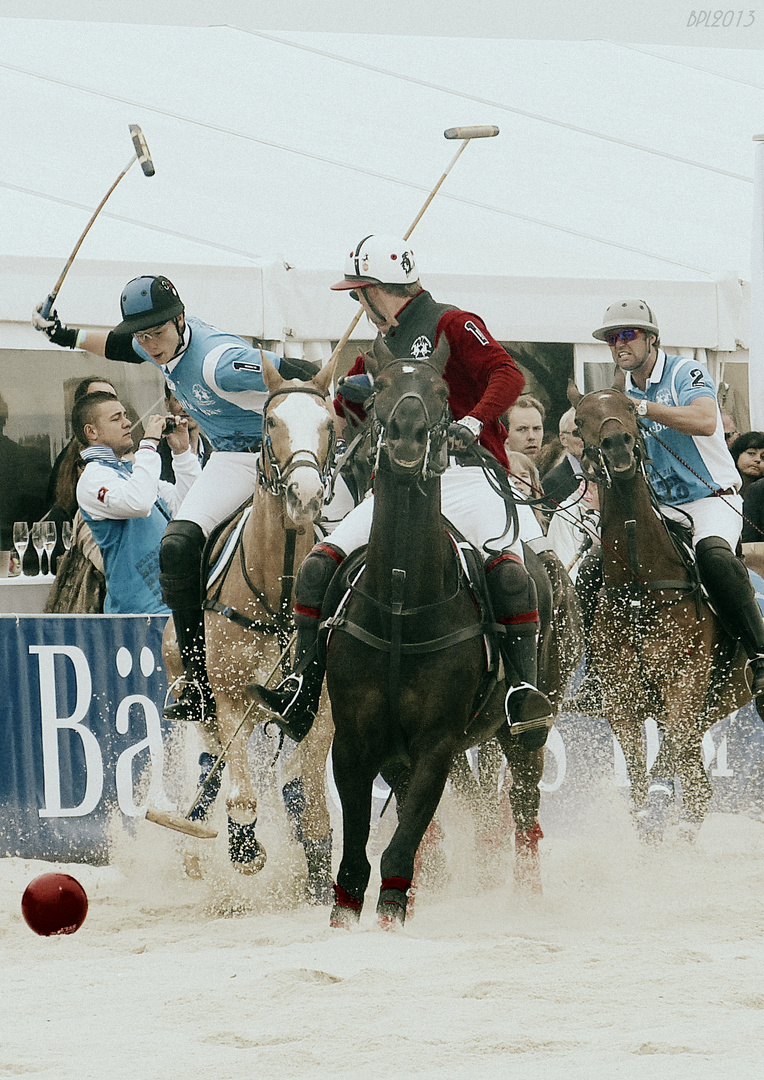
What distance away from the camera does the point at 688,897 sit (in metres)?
6.86

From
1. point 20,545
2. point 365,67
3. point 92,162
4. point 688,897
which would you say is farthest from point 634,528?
point 365,67

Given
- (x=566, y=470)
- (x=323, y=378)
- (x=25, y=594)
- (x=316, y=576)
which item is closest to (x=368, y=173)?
(x=566, y=470)

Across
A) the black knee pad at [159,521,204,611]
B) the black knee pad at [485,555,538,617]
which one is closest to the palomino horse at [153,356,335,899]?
the black knee pad at [159,521,204,611]

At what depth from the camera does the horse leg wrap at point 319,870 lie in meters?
6.72

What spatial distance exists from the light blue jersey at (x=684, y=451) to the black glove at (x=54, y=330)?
2919mm

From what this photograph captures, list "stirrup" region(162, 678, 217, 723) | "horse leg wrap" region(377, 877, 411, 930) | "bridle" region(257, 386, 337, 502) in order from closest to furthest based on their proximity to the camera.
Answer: "horse leg wrap" region(377, 877, 411, 930) < "bridle" region(257, 386, 337, 502) < "stirrup" region(162, 678, 217, 723)

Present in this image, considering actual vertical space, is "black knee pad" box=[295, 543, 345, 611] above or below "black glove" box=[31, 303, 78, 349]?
below

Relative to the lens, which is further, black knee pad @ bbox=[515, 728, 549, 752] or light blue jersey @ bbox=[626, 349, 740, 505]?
light blue jersey @ bbox=[626, 349, 740, 505]

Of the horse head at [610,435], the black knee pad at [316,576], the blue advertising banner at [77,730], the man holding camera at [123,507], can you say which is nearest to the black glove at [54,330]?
the man holding camera at [123,507]

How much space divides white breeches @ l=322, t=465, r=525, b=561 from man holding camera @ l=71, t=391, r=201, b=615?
2.19 m

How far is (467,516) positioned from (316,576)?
77cm

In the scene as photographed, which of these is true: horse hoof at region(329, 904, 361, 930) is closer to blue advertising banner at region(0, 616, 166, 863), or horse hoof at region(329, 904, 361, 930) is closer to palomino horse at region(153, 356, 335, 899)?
palomino horse at region(153, 356, 335, 899)

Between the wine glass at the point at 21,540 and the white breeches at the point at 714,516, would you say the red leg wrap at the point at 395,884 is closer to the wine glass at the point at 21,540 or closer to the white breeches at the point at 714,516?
the white breeches at the point at 714,516

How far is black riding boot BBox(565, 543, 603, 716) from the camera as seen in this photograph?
7785mm
